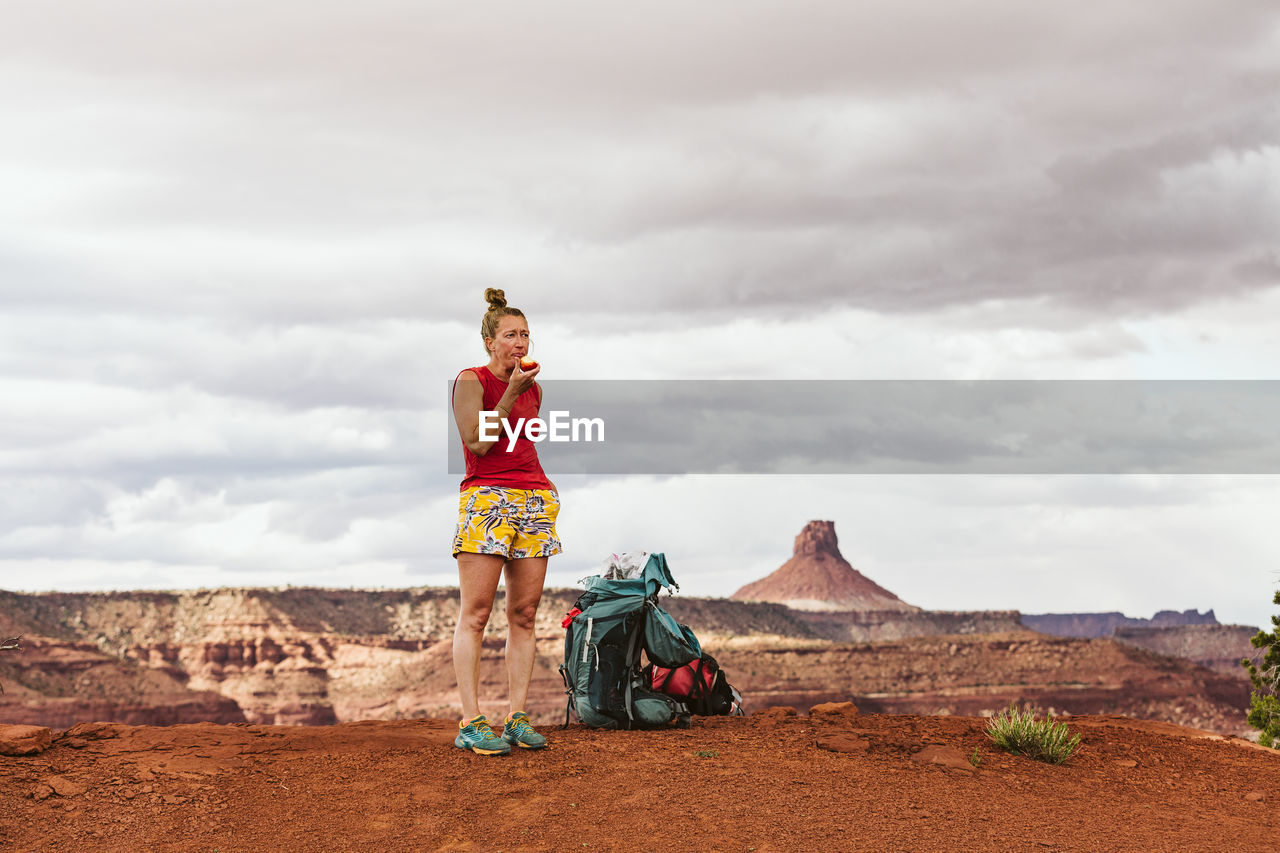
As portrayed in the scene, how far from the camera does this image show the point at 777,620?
Result: 7938 cm

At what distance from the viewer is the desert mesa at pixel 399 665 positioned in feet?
180

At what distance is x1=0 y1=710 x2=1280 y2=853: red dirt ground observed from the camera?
20.7ft

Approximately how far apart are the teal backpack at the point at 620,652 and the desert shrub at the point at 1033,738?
7.79 ft

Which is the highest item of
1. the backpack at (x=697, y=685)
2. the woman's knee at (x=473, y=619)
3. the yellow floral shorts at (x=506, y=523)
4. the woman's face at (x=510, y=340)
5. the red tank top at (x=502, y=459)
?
the woman's face at (x=510, y=340)

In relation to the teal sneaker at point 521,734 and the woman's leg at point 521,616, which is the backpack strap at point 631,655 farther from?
the woman's leg at point 521,616

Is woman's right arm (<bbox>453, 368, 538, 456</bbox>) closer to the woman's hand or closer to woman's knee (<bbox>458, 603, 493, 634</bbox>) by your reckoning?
the woman's hand

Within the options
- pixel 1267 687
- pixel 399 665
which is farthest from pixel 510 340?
pixel 399 665

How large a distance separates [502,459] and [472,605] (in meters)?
0.96

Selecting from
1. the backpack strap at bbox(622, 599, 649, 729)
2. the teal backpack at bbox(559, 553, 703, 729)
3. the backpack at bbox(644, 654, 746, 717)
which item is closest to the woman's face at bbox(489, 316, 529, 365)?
the teal backpack at bbox(559, 553, 703, 729)

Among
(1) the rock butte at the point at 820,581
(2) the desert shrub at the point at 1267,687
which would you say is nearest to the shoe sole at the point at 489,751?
(2) the desert shrub at the point at 1267,687

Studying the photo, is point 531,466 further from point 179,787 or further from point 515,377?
point 179,787

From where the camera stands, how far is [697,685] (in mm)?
8922

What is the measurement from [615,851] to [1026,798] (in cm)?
287

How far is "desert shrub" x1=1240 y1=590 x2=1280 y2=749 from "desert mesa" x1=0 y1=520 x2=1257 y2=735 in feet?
129
